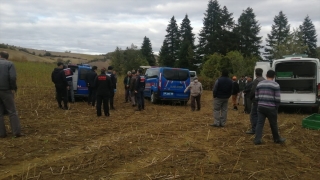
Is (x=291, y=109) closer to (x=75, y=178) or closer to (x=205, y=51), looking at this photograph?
(x=75, y=178)

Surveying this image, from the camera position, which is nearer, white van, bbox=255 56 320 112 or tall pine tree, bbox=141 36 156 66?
white van, bbox=255 56 320 112

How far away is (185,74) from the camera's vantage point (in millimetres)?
15508

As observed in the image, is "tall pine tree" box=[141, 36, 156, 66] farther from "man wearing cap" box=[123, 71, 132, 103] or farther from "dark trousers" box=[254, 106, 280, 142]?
"dark trousers" box=[254, 106, 280, 142]

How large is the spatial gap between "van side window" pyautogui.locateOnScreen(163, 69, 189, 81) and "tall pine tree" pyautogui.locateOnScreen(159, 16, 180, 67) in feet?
155

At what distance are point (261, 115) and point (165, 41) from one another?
196 feet

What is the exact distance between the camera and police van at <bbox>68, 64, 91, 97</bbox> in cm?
1457

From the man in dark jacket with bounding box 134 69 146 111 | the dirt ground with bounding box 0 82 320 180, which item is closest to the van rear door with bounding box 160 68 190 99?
the man in dark jacket with bounding box 134 69 146 111

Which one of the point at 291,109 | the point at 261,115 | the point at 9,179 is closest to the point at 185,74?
the point at 291,109

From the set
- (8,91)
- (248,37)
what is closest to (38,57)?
(248,37)

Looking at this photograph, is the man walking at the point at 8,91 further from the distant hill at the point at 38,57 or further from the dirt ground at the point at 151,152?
the distant hill at the point at 38,57

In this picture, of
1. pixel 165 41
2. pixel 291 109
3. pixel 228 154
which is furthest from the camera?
pixel 165 41

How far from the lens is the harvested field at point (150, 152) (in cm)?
493

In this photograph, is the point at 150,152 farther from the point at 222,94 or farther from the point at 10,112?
the point at 222,94

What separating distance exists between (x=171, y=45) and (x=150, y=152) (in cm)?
6015
